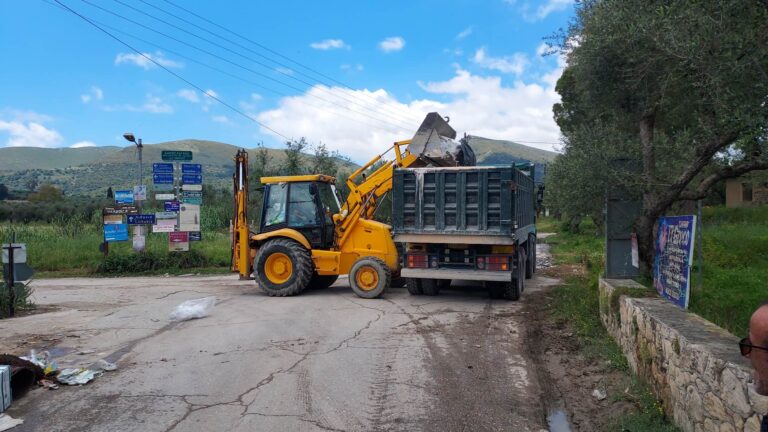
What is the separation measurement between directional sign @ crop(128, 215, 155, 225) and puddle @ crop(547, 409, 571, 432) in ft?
56.7

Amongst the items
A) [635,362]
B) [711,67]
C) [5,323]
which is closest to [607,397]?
[635,362]

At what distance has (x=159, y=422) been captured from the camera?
520 cm

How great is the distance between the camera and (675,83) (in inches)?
300

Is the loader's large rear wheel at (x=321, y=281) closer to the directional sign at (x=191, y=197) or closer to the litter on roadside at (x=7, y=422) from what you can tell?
the directional sign at (x=191, y=197)

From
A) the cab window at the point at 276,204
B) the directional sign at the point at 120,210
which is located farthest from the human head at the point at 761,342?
the directional sign at the point at 120,210

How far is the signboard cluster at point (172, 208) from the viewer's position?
1959 centimetres

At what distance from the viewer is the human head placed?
2.32 meters

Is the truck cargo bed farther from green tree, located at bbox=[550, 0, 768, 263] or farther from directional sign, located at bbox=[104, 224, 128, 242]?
directional sign, located at bbox=[104, 224, 128, 242]

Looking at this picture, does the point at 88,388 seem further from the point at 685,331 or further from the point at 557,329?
the point at 557,329

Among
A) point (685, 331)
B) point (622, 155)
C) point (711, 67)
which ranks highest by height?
point (711, 67)

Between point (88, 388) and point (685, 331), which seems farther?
point (88, 388)

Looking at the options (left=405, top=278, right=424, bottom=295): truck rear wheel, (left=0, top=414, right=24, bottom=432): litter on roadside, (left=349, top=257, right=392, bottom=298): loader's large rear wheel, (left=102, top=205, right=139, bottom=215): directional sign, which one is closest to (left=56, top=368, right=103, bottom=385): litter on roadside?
(left=0, top=414, right=24, bottom=432): litter on roadside

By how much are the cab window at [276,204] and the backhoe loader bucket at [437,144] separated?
9.95 ft

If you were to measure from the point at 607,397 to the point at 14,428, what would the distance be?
18.3 feet
